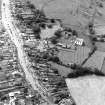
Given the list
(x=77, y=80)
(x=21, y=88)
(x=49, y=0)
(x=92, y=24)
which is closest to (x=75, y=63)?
(x=77, y=80)

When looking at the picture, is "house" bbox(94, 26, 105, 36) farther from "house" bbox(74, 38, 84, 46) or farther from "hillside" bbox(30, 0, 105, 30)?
"house" bbox(74, 38, 84, 46)

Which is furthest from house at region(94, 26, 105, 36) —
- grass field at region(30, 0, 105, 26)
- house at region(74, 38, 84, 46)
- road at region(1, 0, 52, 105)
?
road at region(1, 0, 52, 105)

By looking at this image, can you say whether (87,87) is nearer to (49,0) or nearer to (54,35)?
(54,35)

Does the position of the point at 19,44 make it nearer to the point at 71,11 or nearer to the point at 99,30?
the point at 71,11

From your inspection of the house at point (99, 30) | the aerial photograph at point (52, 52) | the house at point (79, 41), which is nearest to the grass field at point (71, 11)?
the aerial photograph at point (52, 52)

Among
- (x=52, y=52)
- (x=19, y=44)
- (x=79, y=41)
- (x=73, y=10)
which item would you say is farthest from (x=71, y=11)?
(x=19, y=44)

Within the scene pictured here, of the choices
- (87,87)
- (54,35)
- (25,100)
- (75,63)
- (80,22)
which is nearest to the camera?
(25,100)

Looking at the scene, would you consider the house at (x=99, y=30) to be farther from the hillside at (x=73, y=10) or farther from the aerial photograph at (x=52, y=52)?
the hillside at (x=73, y=10)
